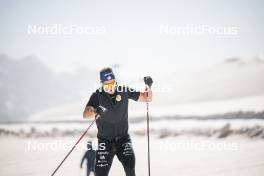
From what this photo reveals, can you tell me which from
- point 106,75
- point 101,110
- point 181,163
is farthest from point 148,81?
point 181,163

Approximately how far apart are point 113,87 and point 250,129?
42.2 ft

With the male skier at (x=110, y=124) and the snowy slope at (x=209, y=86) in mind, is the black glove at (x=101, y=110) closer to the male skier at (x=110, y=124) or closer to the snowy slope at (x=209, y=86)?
the male skier at (x=110, y=124)

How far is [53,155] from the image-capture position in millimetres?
17453

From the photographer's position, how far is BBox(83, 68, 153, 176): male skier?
5.90m

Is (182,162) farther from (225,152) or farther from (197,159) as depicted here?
(225,152)

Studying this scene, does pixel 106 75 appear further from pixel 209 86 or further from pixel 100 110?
pixel 209 86

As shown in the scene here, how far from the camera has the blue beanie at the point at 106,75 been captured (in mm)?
6105

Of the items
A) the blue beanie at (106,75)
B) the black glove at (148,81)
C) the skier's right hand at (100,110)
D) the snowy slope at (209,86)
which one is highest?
the blue beanie at (106,75)

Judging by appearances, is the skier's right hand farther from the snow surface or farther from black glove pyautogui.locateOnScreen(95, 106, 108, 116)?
the snow surface

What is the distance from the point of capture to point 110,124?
595 cm

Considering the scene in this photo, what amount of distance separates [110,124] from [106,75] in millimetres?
658

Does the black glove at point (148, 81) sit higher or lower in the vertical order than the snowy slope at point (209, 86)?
higher

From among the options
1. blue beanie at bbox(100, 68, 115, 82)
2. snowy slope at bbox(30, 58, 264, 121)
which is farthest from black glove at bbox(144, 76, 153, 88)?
snowy slope at bbox(30, 58, 264, 121)

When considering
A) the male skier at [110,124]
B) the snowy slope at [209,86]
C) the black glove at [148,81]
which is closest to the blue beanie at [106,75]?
the male skier at [110,124]
